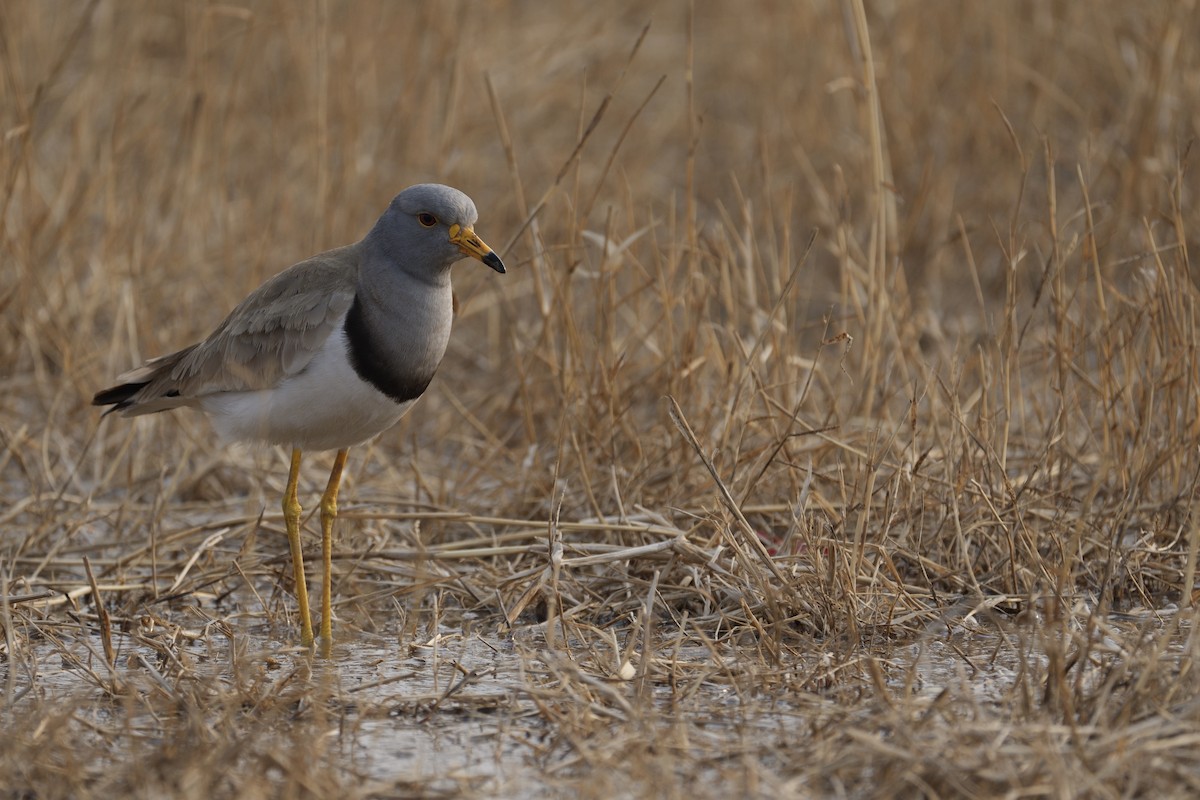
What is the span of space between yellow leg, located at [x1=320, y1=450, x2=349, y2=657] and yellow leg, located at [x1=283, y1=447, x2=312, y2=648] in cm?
4

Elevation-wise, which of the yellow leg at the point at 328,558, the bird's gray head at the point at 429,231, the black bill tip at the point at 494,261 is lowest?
the yellow leg at the point at 328,558

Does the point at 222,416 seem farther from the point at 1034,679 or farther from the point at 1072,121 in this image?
the point at 1072,121

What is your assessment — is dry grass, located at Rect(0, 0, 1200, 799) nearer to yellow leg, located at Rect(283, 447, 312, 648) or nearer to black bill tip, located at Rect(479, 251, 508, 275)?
yellow leg, located at Rect(283, 447, 312, 648)

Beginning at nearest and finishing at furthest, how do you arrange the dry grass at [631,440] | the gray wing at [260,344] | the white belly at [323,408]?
the dry grass at [631,440] → the white belly at [323,408] → the gray wing at [260,344]

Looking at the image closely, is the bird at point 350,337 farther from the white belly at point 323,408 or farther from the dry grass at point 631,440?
the dry grass at point 631,440

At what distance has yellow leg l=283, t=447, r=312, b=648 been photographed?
3.91 metres

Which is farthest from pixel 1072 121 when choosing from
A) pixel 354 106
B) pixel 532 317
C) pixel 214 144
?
pixel 214 144

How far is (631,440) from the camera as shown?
4512mm

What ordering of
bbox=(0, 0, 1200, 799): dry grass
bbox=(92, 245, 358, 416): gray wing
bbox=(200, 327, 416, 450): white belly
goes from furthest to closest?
bbox=(92, 245, 358, 416): gray wing
bbox=(200, 327, 416, 450): white belly
bbox=(0, 0, 1200, 799): dry grass

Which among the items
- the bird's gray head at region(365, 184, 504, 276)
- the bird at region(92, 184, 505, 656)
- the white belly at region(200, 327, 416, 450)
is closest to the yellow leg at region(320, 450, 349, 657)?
the bird at region(92, 184, 505, 656)

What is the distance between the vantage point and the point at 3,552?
4383 millimetres

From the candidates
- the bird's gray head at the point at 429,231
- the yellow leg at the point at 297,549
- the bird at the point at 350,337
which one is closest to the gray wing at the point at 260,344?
the bird at the point at 350,337

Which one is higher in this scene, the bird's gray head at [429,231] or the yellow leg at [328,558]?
the bird's gray head at [429,231]

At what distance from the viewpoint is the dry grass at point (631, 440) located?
3027mm
